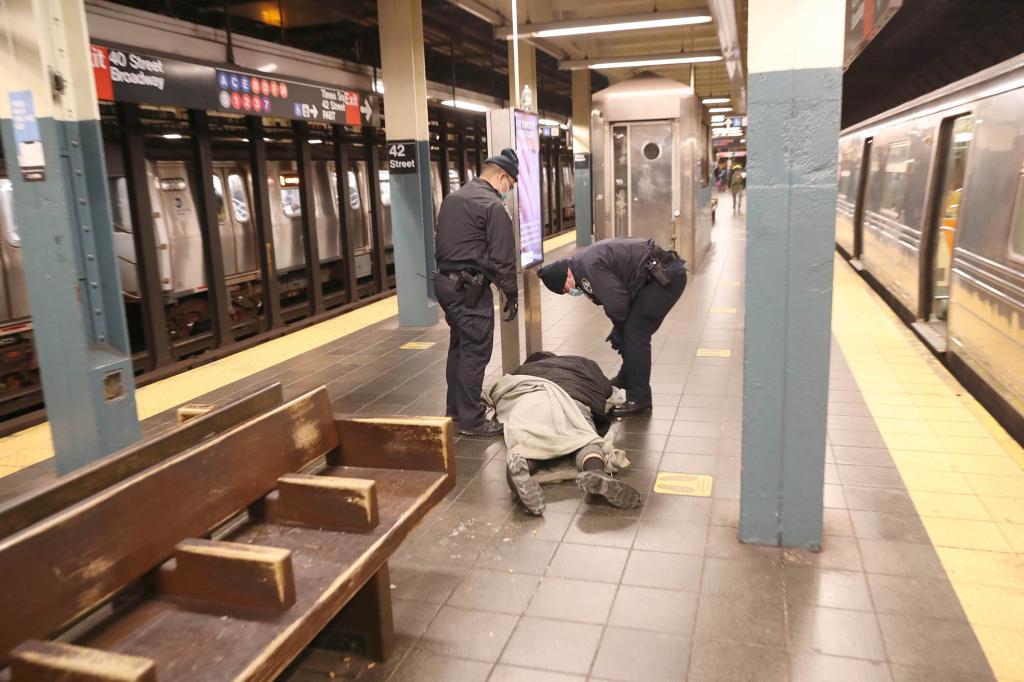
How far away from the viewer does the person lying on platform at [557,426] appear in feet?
11.5

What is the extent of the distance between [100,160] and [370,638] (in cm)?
297

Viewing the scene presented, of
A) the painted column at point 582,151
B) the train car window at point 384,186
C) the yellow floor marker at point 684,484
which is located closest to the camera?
the yellow floor marker at point 684,484

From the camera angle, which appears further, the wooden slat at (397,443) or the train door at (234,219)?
the train door at (234,219)

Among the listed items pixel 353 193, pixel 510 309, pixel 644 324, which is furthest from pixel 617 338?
pixel 353 193

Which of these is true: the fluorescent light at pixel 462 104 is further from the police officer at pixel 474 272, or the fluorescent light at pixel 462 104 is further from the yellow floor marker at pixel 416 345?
the police officer at pixel 474 272

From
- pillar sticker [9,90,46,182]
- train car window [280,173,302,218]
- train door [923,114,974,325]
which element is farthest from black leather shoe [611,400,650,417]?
train car window [280,173,302,218]

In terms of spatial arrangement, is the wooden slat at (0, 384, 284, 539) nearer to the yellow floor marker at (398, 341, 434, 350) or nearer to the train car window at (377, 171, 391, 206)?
the yellow floor marker at (398, 341, 434, 350)

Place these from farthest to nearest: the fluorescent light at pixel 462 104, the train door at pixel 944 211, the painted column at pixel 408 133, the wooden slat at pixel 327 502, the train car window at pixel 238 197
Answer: the fluorescent light at pixel 462 104, the train car window at pixel 238 197, the painted column at pixel 408 133, the train door at pixel 944 211, the wooden slat at pixel 327 502

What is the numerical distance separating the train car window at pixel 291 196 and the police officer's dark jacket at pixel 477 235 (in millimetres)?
4556

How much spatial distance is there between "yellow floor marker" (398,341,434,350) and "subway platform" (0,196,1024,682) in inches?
64.5

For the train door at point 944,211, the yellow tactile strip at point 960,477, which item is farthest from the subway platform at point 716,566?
the train door at point 944,211

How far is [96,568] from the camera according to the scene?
1.91m

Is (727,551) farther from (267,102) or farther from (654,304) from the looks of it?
(267,102)

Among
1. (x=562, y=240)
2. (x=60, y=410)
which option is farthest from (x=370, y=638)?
(x=562, y=240)
